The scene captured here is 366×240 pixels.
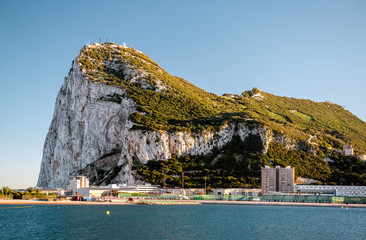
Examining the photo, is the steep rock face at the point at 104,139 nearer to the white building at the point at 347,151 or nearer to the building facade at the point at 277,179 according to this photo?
the building facade at the point at 277,179

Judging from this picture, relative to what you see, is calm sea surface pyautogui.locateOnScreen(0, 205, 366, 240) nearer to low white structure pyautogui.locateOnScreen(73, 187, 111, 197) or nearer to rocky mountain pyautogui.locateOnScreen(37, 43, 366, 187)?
low white structure pyautogui.locateOnScreen(73, 187, 111, 197)

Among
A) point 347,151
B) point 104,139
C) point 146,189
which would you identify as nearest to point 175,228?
point 146,189

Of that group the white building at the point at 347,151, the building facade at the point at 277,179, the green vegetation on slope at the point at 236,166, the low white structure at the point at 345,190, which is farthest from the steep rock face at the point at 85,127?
the white building at the point at 347,151

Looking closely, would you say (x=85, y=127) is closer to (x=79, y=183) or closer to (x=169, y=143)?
(x=79, y=183)

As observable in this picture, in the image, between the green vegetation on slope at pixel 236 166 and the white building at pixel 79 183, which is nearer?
the green vegetation on slope at pixel 236 166

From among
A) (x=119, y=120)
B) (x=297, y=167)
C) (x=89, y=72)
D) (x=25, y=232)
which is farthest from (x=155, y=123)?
(x=25, y=232)

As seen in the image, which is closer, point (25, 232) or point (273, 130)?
point (25, 232)

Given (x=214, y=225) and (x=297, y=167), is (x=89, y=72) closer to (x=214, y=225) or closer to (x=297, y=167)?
(x=297, y=167)

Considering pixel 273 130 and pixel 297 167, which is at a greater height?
pixel 273 130
